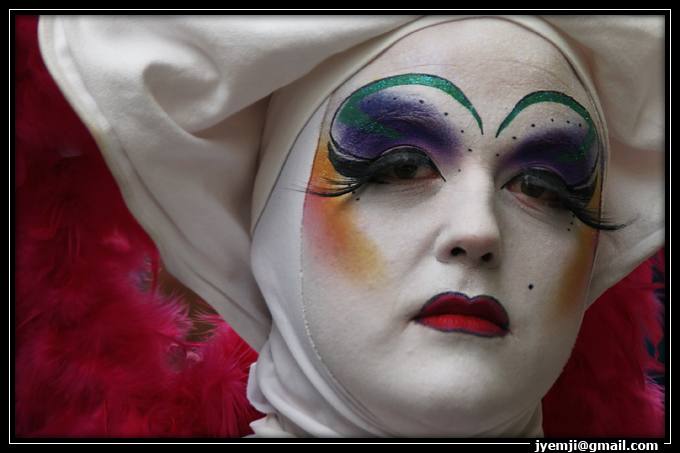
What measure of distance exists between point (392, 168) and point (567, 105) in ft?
1.19

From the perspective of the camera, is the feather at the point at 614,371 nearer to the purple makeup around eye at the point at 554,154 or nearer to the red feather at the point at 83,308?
the purple makeup around eye at the point at 554,154

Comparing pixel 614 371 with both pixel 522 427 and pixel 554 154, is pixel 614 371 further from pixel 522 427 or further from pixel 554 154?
pixel 554 154

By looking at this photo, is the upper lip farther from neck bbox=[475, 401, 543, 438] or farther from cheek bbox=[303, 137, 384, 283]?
neck bbox=[475, 401, 543, 438]

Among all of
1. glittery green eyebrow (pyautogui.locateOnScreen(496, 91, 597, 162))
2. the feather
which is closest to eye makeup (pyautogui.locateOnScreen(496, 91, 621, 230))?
glittery green eyebrow (pyautogui.locateOnScreen(496, 91, 597, 162))

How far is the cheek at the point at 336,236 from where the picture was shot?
1.15 m

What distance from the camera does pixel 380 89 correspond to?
119cm

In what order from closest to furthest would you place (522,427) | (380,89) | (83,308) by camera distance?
1. (380,89)
2. (522,427)
3. (83,308)

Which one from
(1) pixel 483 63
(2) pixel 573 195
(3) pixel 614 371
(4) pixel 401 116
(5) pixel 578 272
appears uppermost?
(1) pixel 483 63

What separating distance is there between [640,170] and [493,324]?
60 centimetres

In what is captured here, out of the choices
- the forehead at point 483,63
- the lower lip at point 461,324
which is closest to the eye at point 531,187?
the forehead at point 483,63

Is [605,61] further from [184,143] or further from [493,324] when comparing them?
[184,143]

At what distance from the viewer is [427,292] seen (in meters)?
1.11

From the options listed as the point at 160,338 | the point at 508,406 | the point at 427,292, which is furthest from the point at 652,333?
the point at 160,338

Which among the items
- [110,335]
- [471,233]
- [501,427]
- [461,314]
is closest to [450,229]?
[471,233]
